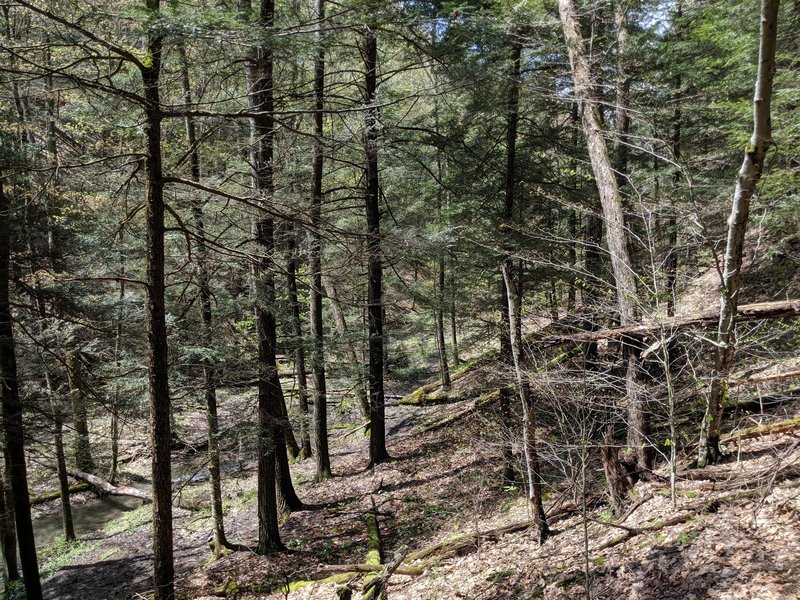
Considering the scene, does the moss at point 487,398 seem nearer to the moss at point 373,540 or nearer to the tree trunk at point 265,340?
the moss at point 373,540

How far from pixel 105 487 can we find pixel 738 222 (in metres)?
18.7

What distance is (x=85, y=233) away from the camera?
394 inches

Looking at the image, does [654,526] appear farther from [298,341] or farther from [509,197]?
[298,341]

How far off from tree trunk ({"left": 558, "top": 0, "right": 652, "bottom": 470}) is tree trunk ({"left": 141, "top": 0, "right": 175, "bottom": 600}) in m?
5.10

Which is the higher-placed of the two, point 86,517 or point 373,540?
point 373,540

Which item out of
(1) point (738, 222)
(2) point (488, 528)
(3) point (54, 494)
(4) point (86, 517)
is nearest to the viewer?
(1) point (738, 222)

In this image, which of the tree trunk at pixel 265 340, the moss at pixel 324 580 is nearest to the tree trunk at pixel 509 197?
the moss at pixel 324 580

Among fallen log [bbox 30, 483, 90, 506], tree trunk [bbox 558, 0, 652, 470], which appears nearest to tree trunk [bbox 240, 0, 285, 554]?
tree trunk [bbox 558, 0, 652, 470]

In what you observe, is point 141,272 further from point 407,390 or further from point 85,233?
point 407,390

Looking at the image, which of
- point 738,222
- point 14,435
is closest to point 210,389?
point 14,435

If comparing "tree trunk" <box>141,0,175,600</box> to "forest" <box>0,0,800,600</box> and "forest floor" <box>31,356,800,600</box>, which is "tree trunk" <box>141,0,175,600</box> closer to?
"forest" <box>0,0,800,600</box>

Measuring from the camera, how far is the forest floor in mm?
4742

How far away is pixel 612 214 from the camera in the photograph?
7145 millimetres

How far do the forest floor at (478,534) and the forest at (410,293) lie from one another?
0.06m
